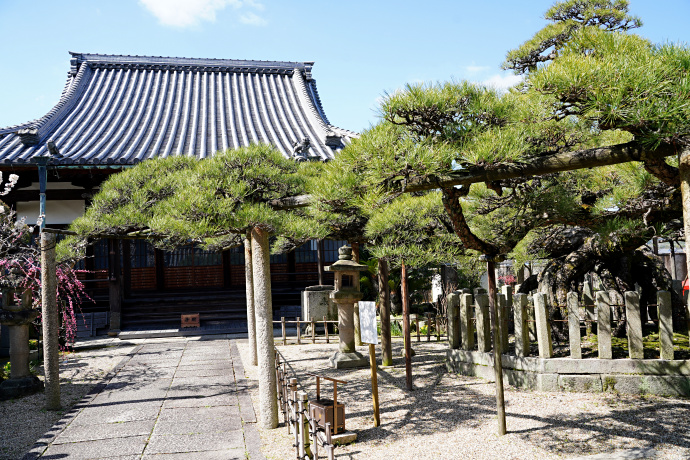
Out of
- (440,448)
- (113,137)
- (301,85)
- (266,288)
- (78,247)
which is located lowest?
(440,448)

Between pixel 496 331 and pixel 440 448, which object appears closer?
pixel 440 448

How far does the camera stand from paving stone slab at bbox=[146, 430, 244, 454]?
5129mm

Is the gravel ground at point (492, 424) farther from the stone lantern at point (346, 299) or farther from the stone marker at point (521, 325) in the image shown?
the stone lantern at point (346, 299)

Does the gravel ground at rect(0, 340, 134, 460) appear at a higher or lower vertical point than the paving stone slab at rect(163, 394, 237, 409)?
higher

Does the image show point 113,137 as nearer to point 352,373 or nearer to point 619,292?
point 352,373

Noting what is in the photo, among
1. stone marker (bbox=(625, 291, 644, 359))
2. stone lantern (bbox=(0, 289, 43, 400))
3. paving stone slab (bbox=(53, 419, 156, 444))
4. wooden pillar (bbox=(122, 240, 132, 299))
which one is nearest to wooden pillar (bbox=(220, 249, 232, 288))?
wooden pillar (bbox=(122, 240, 132, 299))

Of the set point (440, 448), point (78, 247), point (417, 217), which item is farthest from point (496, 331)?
point (78, 247)

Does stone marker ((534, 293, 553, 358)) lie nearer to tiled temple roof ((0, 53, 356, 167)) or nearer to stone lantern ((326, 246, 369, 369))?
stone lantern ((326, 246, 369, 369))

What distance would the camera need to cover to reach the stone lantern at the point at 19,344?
302 inches

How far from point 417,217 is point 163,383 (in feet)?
16.6

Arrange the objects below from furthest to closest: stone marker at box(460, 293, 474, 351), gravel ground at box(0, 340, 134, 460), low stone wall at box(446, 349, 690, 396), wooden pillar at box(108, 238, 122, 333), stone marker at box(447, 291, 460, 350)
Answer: wooden pillar at box(108, 238, 122, 333) → stone marker at box(447, 291, 460, 350) → stone marker at box(460, 293, 474, 351) → low stone wall at box(446, 349, 690, 396) → gravel ground at box(0, 340, 134, 460)

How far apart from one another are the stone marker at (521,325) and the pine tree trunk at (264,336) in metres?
3.56

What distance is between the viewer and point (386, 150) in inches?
162

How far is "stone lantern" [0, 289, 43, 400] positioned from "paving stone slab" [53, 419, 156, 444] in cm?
232
